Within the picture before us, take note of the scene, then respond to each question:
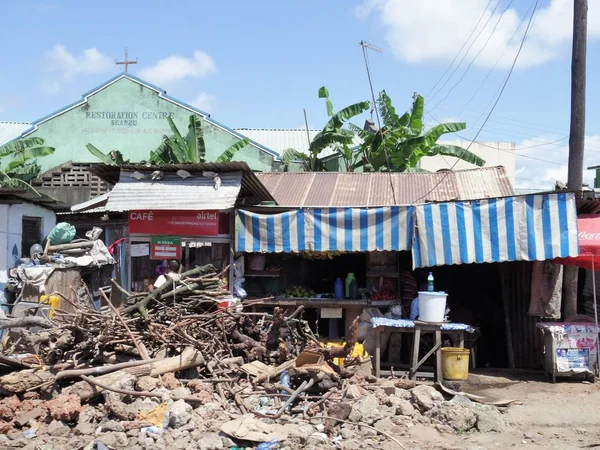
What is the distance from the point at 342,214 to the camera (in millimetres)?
10836

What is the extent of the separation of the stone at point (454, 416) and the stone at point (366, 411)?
0.69m

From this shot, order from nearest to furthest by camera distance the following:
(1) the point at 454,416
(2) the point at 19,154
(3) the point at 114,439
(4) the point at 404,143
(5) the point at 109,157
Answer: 1. (3) the point at 114,439
2. (1) the point at 454,416
3. (4) the point at 404,143
4. (2) the point at 19,154
5. (5) the point at 109,157

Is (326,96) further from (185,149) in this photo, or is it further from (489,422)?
(489,422)

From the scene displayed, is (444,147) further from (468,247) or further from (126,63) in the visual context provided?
(126,63)

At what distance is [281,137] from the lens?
2697 centimetres

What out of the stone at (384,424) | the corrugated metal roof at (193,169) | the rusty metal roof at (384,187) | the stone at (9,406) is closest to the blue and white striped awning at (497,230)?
the rusty metal roof at (384,187)

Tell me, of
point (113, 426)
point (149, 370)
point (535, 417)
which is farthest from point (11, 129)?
point (535, 417)

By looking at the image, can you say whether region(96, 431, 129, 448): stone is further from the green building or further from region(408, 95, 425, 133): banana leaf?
the green building

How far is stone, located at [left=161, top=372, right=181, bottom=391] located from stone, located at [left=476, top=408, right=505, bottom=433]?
3787 mm

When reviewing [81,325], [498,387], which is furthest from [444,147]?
[81,325]

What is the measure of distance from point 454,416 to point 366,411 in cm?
108

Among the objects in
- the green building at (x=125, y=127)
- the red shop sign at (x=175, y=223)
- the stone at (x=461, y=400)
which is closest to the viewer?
the stone at (x=461, y=400)

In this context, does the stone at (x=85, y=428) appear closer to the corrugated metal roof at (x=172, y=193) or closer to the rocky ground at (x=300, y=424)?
the rocky ground at (x=300, y=424)

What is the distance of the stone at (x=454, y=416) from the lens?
749cm
